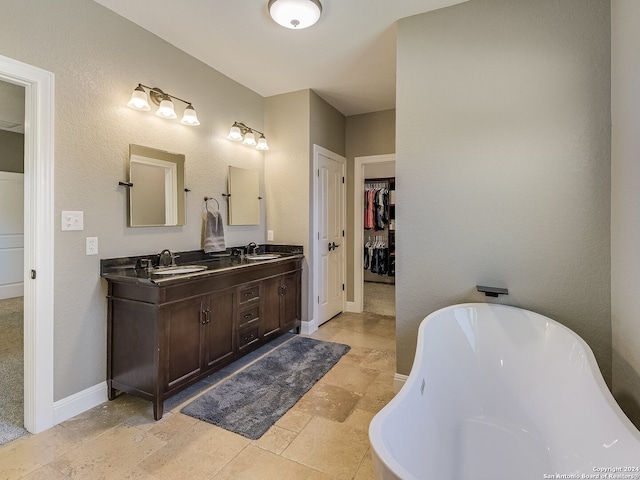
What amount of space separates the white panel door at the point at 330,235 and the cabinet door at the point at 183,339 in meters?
1.73

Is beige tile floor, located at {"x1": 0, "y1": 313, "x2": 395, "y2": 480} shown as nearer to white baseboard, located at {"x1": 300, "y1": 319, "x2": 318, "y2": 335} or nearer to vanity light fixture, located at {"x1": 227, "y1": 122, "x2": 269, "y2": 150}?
white baseboard, located at {"x1": 300, "y1": 319, "x2": 318, "y2": 335}

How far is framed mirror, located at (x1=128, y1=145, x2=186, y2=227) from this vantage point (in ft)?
7.71

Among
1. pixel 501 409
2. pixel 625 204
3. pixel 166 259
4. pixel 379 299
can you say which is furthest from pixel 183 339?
pixel 379 299

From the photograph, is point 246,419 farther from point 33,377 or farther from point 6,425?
point 6,425

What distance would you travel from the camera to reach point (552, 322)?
5.71 ft

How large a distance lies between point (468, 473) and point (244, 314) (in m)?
1.88

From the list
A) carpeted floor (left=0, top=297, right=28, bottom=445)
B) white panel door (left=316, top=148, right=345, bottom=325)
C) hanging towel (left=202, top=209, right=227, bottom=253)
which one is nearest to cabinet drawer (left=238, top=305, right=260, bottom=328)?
hanging towel (left=202, top=209, right=227, bottom=253)

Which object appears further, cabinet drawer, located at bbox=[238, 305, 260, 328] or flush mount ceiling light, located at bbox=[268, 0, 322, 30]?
cabinet drawer, located at bbox=[238, 305, 260, 328]

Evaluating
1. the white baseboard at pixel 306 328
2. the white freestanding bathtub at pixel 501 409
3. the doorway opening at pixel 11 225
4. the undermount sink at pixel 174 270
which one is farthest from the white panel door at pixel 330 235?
the doorway opening at pixel 11 225

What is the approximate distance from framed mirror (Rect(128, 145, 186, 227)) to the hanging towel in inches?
9.8

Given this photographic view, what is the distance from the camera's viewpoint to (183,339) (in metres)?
2.11

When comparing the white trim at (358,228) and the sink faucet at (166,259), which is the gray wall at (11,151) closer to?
the sink faucet at (166,259)

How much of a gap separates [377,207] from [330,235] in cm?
258

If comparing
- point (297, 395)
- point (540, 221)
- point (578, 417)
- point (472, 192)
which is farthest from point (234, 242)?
point (578, 417)
